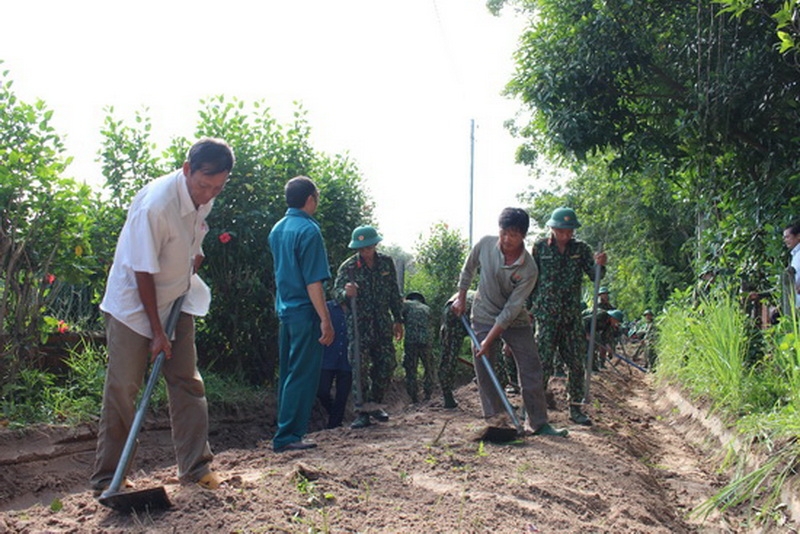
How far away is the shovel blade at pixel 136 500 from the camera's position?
3328 millimetres

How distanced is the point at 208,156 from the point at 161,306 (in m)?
0.86

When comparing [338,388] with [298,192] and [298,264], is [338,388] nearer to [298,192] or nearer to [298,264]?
[298,264]

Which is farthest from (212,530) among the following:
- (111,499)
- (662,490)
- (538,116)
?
(538,116)

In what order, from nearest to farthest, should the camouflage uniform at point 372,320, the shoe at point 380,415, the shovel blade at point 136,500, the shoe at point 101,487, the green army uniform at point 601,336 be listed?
the shovel blade at point 136,500 → the shoe at point 101,487 → the shoe at point 380,415 → the camouflage uniform at point 372,320 → the green army uniform at point 601,336

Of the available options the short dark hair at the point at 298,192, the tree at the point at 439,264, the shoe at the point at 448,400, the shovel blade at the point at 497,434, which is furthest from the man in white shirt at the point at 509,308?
the tree at the point at 439,264

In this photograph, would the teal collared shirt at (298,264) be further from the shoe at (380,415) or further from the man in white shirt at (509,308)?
the shoe at (380,415)

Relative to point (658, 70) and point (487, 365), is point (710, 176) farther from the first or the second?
point (487, 365)

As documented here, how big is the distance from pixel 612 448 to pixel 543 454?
3.50 ft

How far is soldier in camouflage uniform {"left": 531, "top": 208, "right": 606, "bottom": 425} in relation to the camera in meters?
6.77

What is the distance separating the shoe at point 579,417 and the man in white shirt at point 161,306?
12.7 feet

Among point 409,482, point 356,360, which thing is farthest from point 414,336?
point 409,482

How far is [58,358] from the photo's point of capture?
7.52 metres

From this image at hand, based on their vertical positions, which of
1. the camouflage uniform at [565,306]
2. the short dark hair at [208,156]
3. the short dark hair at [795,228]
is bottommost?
the camouflage uniform at [565,306]

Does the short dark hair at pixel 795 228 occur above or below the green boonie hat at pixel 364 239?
below
